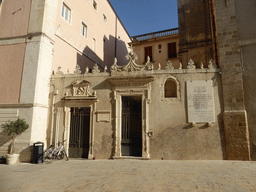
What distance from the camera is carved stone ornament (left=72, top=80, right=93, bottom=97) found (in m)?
9.59

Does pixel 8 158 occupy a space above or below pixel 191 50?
below

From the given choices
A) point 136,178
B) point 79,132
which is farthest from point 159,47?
point 136,178

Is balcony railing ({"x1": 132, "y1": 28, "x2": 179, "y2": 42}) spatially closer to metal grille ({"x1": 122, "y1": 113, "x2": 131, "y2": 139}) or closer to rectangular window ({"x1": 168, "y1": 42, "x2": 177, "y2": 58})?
rectangular window ({"x1": 168, "y1": 42, "x2": 177, "y2": 58})

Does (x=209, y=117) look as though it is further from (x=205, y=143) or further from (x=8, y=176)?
(x=8, y=176)

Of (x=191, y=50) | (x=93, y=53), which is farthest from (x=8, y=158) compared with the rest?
(x=191, y=50)

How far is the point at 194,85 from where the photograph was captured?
28.9 ft

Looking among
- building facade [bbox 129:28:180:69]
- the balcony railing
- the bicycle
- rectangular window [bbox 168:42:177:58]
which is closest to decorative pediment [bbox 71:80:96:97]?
the bicycle

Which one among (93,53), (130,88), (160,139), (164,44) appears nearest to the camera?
(160,139)

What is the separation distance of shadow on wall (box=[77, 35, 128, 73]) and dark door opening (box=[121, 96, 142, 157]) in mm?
5808

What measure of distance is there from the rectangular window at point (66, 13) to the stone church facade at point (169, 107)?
14.8ft

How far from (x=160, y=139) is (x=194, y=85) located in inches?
122

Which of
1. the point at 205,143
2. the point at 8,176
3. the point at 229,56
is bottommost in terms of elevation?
the point at 8,176

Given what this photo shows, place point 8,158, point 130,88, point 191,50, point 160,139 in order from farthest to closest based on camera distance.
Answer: point 191,50 → point 130,88 → point 160,139 → point 8,158

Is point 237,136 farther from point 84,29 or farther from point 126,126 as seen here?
point 84,29
